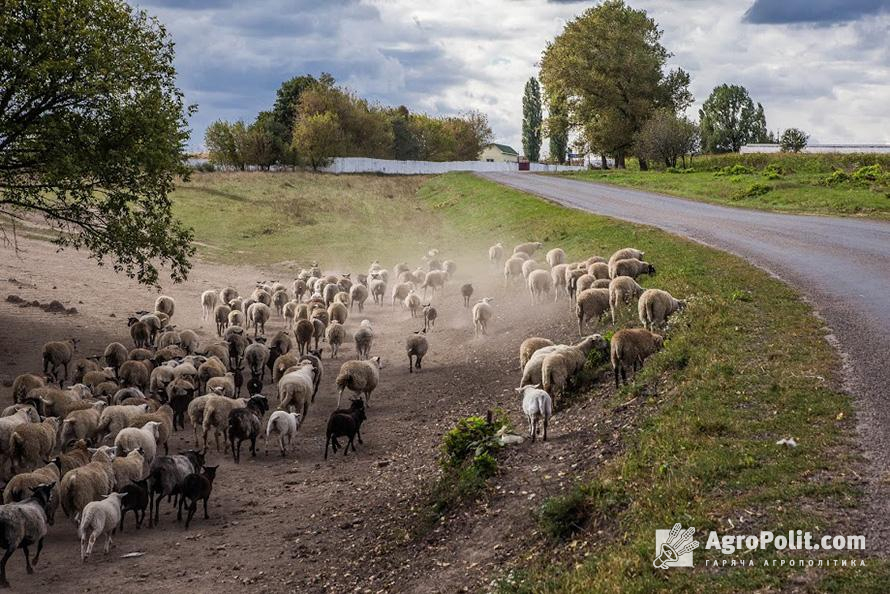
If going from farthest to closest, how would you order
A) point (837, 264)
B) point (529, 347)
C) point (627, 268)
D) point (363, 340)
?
point (363, 340) < point (837, 264) < point (627, 268) < point (529, 347)

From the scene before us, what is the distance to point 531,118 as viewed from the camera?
158625 millimetres

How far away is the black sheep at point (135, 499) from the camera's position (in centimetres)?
1380

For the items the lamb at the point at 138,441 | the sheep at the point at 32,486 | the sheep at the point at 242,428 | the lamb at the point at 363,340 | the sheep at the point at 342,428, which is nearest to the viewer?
the sheep at the point at 32,486

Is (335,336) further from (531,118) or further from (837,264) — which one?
(531,118)

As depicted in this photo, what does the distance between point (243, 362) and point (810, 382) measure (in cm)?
1667

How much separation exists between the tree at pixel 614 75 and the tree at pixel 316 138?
34.9 metres

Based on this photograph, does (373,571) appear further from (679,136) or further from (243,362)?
(679,136)

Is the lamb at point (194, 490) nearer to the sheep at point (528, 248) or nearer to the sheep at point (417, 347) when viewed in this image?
the sheep at point (417, 347)

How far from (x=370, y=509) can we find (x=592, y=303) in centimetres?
953

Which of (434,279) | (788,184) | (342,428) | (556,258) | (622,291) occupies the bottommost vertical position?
(342,428)

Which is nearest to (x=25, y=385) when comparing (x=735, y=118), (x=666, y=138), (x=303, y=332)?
(x=303, y=332)

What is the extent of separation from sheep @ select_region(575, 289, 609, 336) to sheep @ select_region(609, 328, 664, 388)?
4639 millimetres

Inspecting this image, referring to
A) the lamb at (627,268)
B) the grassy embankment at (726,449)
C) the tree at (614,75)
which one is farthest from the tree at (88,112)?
the tree at (614,75)

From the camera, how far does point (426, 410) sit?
20.5 m
